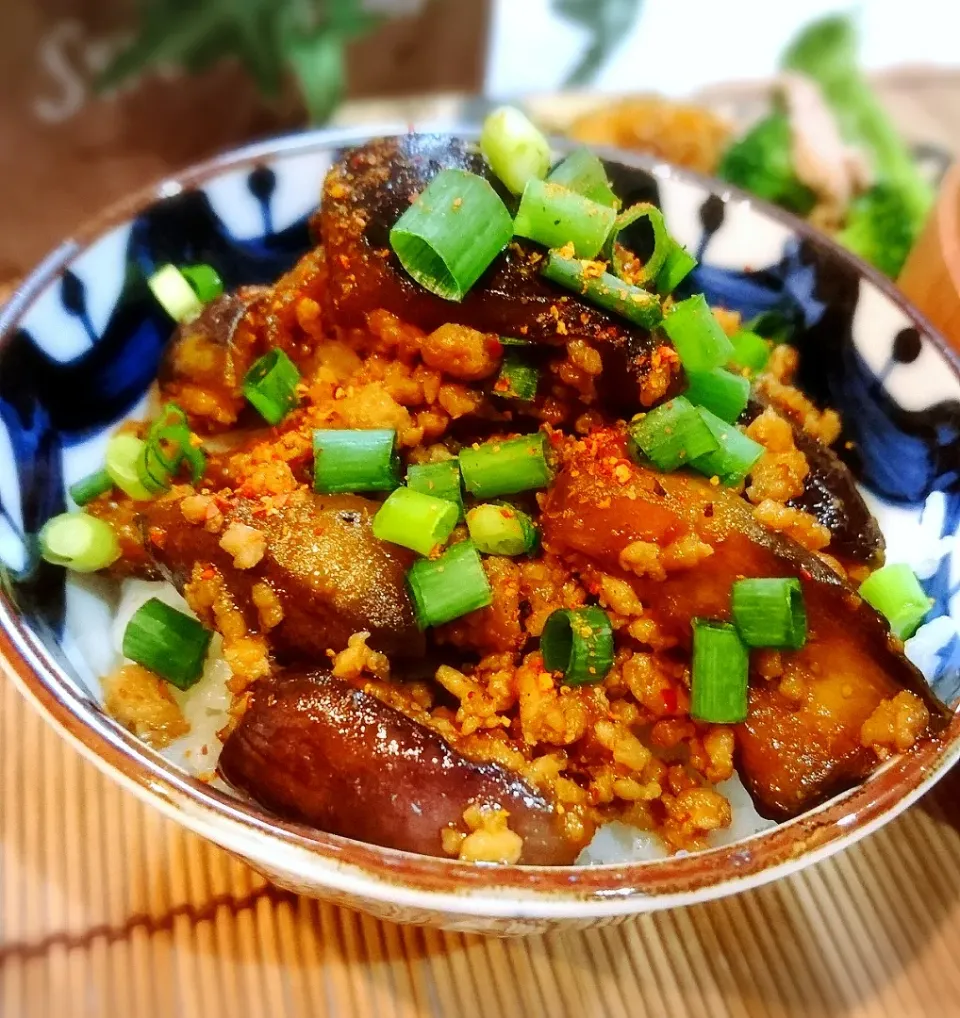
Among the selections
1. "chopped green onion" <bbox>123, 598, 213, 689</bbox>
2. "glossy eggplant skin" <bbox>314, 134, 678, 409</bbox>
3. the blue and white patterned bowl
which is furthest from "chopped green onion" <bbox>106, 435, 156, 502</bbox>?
"glossy eggplant skin" <bbox>314, 134, 678, 409</bbox>

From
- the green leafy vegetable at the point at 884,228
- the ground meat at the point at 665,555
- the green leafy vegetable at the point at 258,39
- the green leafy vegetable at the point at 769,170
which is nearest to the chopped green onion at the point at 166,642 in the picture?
the ground meat at the point at 665,555

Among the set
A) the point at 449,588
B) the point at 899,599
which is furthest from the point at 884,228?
the point at 449,588

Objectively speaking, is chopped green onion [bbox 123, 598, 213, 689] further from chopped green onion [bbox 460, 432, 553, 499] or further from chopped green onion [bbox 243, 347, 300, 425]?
chopped green onion [bbox 460, 432, 553, 499]

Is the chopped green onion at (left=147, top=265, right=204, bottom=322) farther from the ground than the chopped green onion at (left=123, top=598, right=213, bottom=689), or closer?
farther from the ground

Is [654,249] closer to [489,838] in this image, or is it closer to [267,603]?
[267,603]

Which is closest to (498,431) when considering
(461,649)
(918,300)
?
(461,649)
